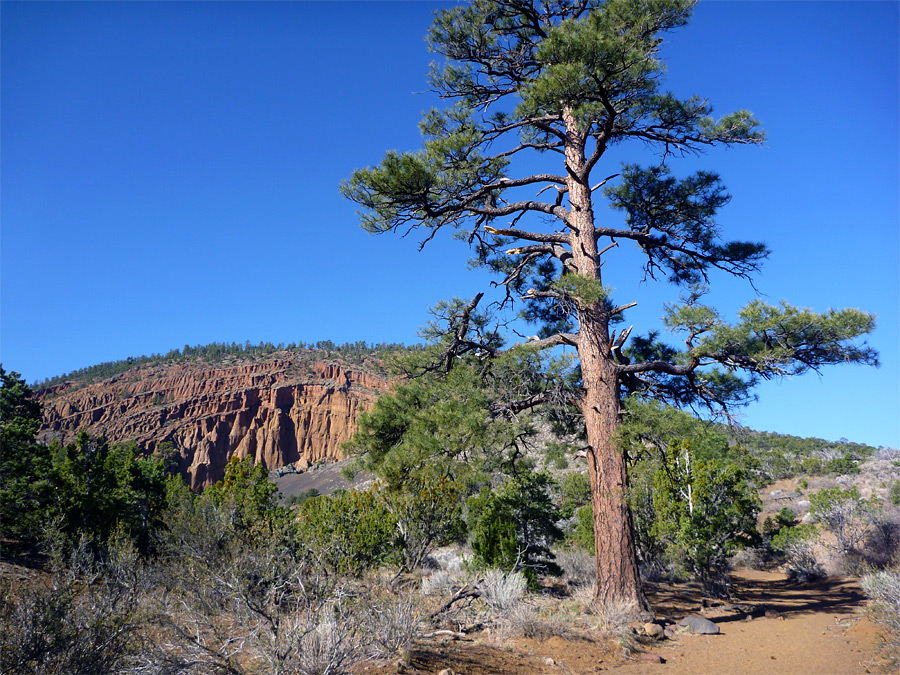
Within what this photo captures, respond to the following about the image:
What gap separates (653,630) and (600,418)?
256 cm

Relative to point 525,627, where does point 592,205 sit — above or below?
above

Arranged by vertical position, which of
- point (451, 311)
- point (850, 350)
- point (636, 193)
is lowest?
point (850, 350)

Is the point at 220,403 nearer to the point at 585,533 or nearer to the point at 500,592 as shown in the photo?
the point at 585,533

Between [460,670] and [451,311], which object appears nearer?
[460,670]

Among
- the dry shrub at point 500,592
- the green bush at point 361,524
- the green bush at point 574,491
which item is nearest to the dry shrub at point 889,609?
the dry shrub at point 500,592

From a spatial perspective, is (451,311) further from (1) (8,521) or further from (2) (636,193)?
(1) (8,521)

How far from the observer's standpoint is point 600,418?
682 centimetres

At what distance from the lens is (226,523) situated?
11.2m

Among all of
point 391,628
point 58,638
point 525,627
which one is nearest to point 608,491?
point 525,627

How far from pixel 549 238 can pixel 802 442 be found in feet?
146

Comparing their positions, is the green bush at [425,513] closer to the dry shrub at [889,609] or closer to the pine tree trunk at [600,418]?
the pine tree trunk at [600,418]

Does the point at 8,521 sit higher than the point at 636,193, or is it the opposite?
the point at 636,193

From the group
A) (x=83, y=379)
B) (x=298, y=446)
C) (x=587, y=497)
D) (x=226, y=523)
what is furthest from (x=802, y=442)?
(x=83, y=379)

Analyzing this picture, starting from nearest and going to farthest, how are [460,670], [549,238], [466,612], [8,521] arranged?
1. [460,670]
2. [466,612]
3. [549,238]
4. [8,521]
